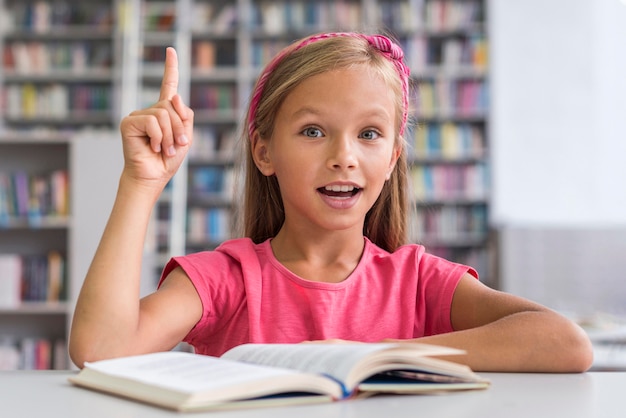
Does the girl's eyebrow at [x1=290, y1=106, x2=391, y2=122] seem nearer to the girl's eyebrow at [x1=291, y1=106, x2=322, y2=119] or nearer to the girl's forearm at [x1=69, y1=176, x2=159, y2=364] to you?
the girl's eyebrow at [x1=291, y1=106, x2=322, y2=119]

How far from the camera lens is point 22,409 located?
27.5 inches

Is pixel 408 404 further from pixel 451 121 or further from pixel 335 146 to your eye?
pixel 451 121

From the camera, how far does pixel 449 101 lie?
18.5 ft

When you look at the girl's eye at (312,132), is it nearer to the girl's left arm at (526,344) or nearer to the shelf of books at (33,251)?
the girl's left arm at (526,344)

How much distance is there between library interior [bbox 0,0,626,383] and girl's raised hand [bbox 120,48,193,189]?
4388mm

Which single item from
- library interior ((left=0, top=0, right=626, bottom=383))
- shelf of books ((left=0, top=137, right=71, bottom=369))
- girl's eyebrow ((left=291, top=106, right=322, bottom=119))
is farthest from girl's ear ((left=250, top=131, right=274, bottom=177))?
library interior ((left=0, top=0, right=626, bottom=383))

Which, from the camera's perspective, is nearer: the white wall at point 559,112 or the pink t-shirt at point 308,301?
the pink t-shirt at point 308,301

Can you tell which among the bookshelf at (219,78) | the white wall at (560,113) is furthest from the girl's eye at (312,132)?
the white wall at (560,113)

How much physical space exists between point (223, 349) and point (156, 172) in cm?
34

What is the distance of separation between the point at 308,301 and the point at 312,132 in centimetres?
26

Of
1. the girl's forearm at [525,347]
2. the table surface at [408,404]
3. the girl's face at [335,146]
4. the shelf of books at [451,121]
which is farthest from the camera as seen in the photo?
the shelf of books at [451,121]

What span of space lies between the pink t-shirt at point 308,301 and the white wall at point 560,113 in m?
4.68

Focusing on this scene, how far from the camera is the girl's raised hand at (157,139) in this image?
1021mm

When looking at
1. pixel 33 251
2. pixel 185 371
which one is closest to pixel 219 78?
pixel 33 251
